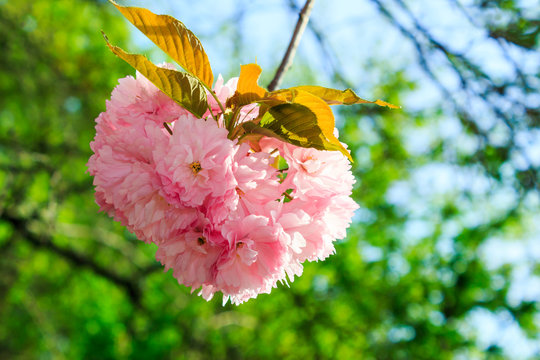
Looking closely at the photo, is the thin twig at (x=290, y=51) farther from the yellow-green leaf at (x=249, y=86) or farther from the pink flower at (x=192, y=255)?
the pink flower at (x=192, y=255)

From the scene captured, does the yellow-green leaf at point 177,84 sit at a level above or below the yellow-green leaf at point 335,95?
below

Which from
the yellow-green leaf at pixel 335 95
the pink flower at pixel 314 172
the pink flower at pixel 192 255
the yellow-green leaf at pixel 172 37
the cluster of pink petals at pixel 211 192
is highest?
the yellow-green leaf at pixel 335 95

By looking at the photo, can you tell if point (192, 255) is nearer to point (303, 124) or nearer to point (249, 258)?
point (249, 258)

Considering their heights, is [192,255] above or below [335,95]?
below

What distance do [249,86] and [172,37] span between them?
0.21m

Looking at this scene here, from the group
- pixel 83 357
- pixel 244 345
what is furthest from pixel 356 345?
pixel 83 357

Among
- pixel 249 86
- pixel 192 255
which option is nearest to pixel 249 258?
pixel 192 255

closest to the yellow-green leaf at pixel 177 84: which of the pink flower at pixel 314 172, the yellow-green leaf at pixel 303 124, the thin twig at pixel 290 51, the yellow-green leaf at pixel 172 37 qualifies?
the yellow-green leaf at pixel 172 37

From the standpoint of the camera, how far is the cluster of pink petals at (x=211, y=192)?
96 cm

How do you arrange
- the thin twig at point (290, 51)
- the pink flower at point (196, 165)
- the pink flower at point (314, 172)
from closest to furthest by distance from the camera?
1. the pink flower at point (196, 165)
2. the pink flower at point (314, 172)
3. the thin twig at point (290, 51)

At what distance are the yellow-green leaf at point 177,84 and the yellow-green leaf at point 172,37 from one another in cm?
3

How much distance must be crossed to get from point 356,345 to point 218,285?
586 cm

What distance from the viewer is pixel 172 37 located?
999 mm

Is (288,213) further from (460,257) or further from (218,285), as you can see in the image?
(460,257)
